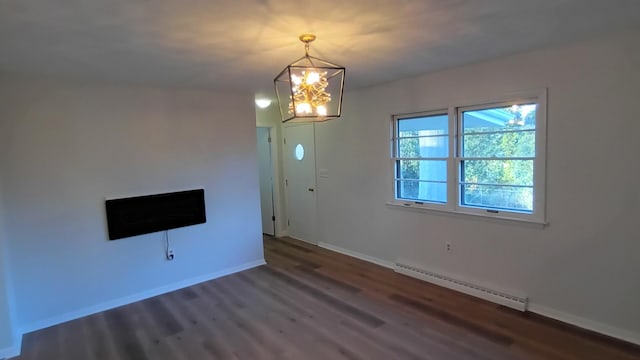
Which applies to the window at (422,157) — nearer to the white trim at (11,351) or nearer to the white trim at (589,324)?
the white trim at (589,324)

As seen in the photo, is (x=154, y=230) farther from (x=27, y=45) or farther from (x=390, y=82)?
(x=390, y=82)

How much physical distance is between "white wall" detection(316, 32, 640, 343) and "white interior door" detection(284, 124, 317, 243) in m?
2.08

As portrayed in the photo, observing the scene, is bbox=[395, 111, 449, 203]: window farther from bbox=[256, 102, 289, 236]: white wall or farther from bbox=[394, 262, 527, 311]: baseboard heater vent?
bbox=[256, 102, 289, 236]: white wall

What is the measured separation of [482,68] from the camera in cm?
355

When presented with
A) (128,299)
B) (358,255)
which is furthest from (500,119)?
(128,299)

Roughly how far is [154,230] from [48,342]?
1.36 metres

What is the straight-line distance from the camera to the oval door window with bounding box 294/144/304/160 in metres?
6.03

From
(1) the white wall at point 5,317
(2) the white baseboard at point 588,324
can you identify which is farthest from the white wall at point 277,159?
(2) the white baseboard at point 588,324

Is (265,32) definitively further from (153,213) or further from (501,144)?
(153,213)

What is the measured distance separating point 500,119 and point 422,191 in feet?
4.03

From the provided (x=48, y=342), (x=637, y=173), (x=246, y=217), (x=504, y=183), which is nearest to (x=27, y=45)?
(x=48, y=342)

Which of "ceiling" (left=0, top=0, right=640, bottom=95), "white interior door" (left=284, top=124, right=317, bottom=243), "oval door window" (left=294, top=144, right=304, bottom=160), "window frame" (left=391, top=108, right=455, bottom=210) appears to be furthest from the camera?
"oval door window" (left=294, top=144, right=304, bottom=160)

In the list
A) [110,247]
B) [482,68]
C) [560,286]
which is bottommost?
[560,286]

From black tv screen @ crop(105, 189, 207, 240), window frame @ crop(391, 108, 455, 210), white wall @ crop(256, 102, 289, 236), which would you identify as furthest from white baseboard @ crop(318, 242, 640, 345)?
white wall @ crop(256, 102, 289, 236)
